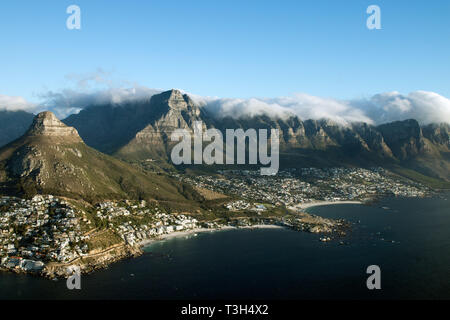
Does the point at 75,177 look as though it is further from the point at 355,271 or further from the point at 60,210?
the point at 355,271

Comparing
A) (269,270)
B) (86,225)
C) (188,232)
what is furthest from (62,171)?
(269,270)

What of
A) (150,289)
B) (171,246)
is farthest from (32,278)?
(171,246)

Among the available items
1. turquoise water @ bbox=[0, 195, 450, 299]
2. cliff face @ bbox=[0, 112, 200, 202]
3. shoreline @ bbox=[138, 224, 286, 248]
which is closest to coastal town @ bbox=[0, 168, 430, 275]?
shoreline @ bbox=[138, 224, 286, 248]

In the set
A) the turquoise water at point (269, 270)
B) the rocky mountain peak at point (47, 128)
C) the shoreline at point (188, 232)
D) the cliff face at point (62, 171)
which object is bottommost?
the shoreline at point (188, 232)

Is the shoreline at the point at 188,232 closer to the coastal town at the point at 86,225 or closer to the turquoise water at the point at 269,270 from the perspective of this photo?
the coastal town at the point at 86,225

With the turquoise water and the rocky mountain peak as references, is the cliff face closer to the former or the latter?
the rocky mountain peak

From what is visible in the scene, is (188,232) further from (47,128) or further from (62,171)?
(47,128)

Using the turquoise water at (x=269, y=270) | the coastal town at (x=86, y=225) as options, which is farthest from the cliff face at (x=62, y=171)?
the turquoise water at (x=269, y=270)

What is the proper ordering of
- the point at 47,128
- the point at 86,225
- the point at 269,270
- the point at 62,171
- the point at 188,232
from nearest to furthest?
1. the point at 269,270
2. the point at 86,225
3. the point at 188,232
4. the point at 62,171
5. the point at 47,128
